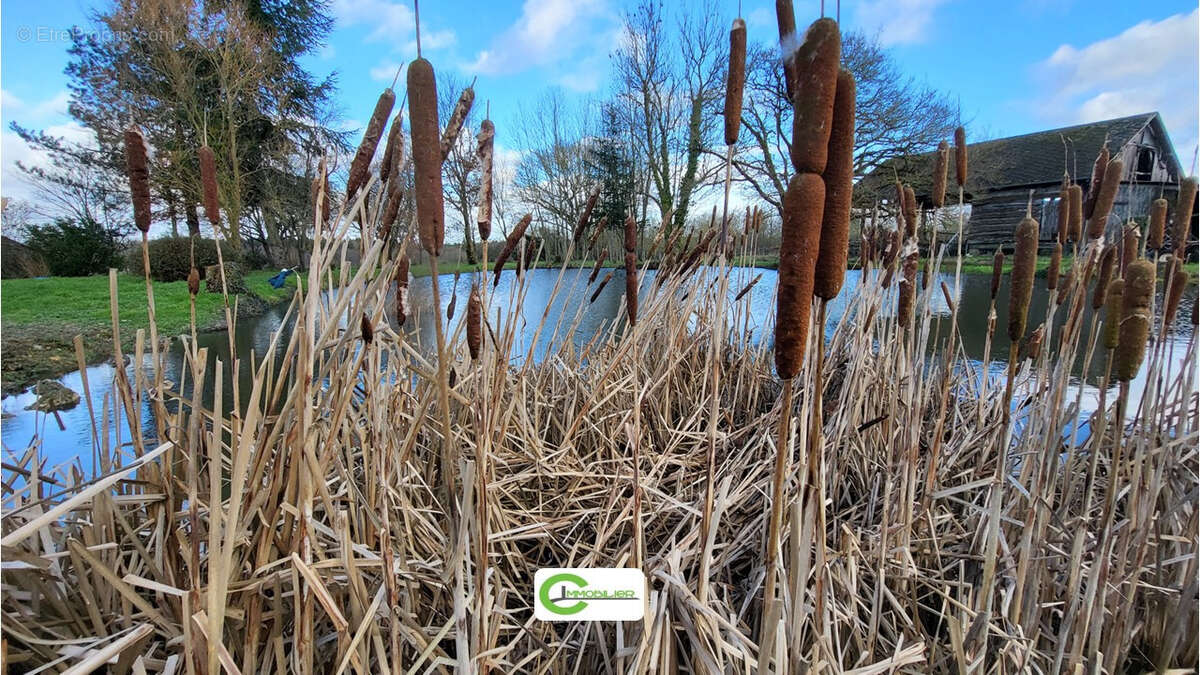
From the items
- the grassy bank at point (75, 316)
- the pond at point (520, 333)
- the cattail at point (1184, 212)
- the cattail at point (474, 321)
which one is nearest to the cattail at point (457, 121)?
the cattail at point (474, 321)

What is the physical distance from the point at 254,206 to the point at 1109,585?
622cm

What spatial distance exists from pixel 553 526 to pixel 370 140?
0.76m

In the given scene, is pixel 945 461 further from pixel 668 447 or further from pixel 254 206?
pixel 254 206

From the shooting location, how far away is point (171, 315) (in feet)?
15.6

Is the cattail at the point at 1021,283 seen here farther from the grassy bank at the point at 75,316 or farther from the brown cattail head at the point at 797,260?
the grassy bank at the point at 75,316

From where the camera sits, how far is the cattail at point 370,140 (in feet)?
2.05

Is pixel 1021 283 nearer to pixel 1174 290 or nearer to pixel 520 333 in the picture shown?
pixel 1174 290

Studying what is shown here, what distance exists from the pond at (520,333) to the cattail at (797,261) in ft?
2.54

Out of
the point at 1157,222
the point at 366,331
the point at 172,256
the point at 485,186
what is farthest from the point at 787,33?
the point at 172,256

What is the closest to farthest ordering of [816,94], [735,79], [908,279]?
[816,94] < [735,79] < [908,279]

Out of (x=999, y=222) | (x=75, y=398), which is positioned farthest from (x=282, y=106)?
(x=999, y=222)

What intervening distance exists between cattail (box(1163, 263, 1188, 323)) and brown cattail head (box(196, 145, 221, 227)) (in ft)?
5.01

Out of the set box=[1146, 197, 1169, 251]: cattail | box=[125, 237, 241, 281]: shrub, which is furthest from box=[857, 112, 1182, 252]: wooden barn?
box=[125, 237, 241, 281]: shrub

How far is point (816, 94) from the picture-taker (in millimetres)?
377
